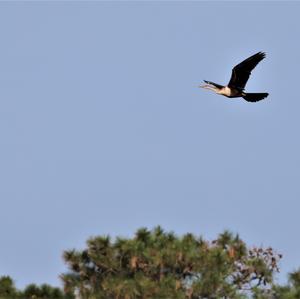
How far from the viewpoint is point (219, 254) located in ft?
200

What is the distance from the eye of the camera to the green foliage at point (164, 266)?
60.2 m

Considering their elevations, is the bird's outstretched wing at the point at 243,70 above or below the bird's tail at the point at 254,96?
above

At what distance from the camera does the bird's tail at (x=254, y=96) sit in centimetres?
5938

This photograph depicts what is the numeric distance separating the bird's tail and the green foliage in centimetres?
383

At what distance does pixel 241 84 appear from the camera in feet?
196

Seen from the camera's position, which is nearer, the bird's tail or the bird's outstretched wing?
the bird's outstretched wing

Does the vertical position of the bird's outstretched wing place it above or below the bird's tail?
above

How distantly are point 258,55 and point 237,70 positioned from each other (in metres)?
0.93

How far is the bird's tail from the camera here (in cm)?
5938

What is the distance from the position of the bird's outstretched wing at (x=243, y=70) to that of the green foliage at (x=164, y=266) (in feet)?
13.4

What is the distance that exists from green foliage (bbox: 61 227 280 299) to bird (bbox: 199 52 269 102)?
379 centimetres

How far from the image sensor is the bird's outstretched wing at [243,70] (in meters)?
58.7

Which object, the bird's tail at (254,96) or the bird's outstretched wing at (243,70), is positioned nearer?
the bird's outstretched wing at (243,70)

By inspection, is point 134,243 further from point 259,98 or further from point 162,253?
point 259,98
